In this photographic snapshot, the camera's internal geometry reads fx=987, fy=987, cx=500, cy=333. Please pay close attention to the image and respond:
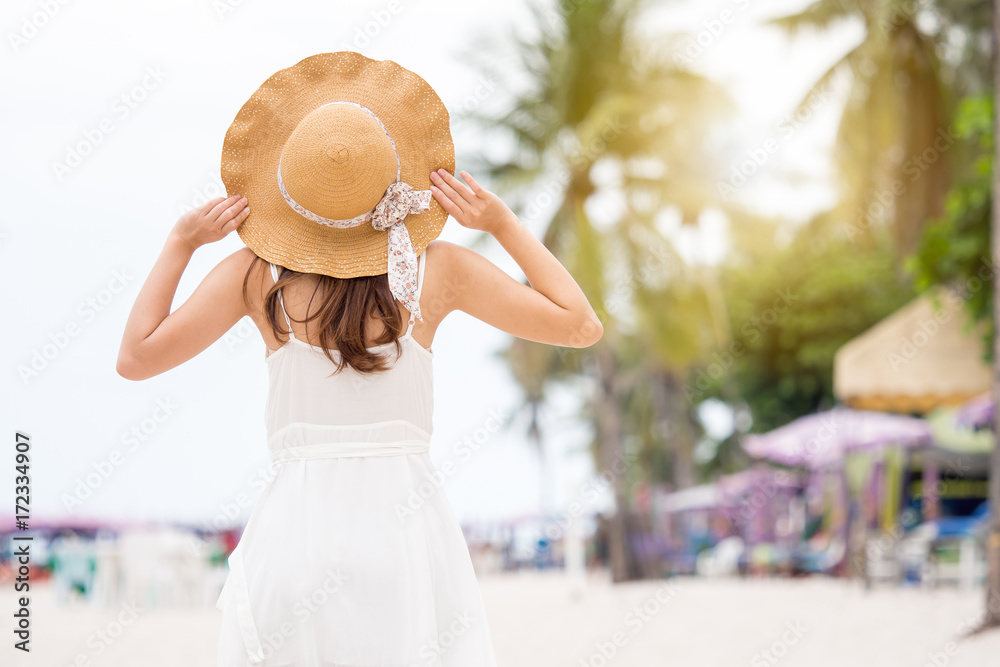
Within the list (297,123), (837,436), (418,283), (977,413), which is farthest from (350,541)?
(837,436)

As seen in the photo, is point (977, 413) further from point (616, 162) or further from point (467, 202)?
point (467, 202)

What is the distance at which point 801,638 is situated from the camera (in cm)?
855

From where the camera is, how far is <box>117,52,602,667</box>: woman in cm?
174

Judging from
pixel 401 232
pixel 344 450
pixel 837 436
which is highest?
pixel 837 436

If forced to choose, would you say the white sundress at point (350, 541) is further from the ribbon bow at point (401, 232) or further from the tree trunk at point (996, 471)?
the tree trunk at point (996, 471)

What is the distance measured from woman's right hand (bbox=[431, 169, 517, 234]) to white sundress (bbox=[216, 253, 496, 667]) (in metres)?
0.27

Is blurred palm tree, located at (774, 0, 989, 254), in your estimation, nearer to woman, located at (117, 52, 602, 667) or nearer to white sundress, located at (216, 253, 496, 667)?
woman, located at (117, 52, 602, 667)

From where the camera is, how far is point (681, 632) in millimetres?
9242

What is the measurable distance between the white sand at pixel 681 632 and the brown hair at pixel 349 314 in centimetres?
626

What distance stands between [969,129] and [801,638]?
5271mm

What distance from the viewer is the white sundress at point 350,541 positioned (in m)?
1.73

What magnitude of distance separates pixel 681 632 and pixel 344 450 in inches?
320

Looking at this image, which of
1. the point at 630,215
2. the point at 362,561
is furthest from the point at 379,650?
the point at 630,215

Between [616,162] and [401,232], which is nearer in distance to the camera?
[401,232]
